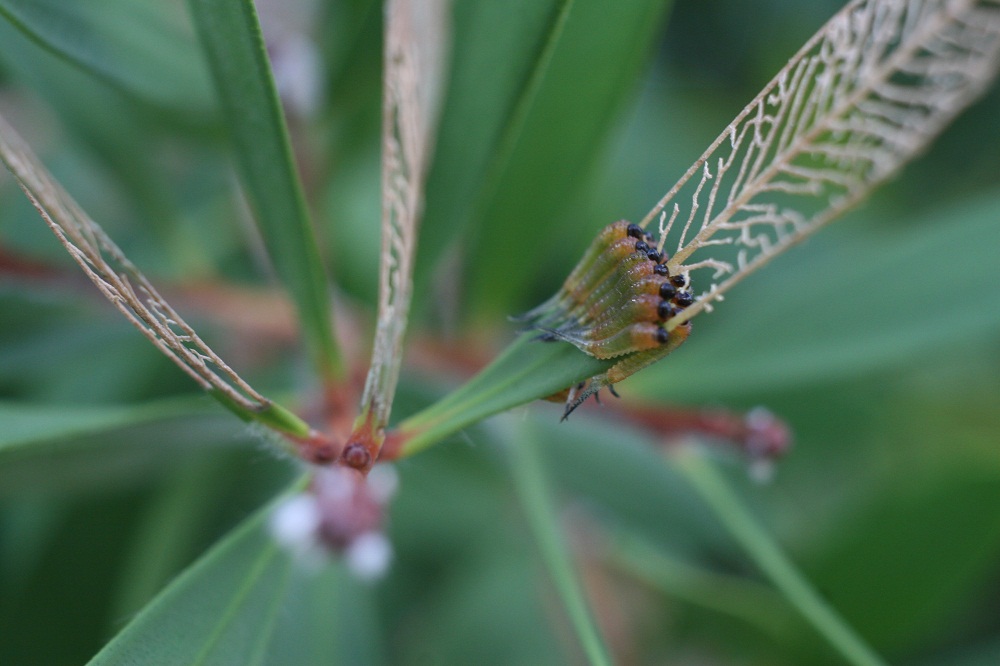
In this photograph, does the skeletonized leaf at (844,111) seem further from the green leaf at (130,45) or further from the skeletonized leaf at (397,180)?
the green leaf at (130,45)

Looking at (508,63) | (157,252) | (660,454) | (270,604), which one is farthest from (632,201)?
(270,604)

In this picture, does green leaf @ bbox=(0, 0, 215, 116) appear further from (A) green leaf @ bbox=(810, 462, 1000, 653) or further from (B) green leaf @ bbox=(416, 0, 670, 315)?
(A) green leaf @ bbox=(810, 462, 1000, 653)

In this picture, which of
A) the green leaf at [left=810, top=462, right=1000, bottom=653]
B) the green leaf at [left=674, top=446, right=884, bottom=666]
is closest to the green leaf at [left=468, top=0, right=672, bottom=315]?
the green leaf at [left=674, top=446, right=884, bottom=666]

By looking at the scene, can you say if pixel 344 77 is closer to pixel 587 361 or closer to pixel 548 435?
pixel 548 435

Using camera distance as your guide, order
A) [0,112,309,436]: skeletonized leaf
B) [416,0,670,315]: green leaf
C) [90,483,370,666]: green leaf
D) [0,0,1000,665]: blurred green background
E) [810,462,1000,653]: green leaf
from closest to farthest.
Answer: [0,112,309,436]: skeletonized leaf, [90,483,370,666]: green leaf, [416,0,670,315]: green leaf, [0,0,1000,665]: blurred green background, [810,462,1000,653]: green leaf

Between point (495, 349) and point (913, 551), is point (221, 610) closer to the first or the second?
point (495, 349)

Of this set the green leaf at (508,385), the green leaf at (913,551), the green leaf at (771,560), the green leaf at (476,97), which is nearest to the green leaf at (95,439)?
the green leaf at (508,385)

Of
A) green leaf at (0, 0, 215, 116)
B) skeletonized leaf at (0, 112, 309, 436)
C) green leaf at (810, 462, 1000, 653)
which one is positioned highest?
green leaf at (0, 0, 215, 116)
